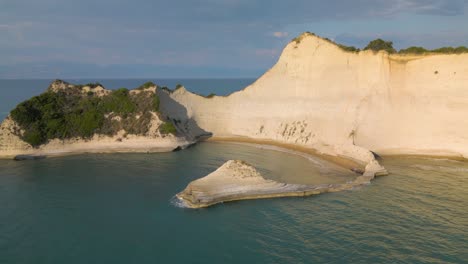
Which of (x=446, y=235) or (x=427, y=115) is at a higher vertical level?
(x=427, y=115)

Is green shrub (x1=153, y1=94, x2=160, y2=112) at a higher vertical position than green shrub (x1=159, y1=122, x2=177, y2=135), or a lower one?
higher

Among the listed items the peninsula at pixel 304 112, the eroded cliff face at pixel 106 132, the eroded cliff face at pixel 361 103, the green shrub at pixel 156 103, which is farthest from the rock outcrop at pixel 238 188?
the green shrub at pixel 156 103

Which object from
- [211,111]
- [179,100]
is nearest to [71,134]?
[179,100]

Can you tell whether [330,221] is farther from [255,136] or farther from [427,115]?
[255,136]

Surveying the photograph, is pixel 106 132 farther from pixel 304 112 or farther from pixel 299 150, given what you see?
pixel 304 112

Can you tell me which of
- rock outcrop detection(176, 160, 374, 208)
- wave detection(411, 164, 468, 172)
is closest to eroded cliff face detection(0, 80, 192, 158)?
rock outcrop detection(176, 160, 374, 208)

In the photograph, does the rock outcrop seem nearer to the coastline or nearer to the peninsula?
the peninsula
